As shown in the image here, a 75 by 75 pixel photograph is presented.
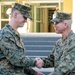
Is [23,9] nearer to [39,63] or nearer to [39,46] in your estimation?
[39,63]

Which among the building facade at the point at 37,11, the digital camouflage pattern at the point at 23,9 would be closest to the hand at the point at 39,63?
the digital camouflage pattern at the point at 23,9

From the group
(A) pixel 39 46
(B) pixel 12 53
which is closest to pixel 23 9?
(B) pixel 12 53

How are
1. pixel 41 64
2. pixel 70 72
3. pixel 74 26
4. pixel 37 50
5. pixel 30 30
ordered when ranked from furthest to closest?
pixel 30 30, pixel 74 26, pixel 37 50, pixel 41 64, pixel 70 72

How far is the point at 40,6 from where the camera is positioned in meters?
18.7

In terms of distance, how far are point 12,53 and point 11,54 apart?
15 millimetres

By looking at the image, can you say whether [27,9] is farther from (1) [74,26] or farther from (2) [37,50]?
(1) [74,26]

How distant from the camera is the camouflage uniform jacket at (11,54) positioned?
3.56 metres

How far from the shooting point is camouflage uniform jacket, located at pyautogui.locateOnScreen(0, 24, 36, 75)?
356cm

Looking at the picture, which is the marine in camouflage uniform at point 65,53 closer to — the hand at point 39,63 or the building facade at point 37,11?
the hand at point 39,63

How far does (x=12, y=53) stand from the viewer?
11.7ft

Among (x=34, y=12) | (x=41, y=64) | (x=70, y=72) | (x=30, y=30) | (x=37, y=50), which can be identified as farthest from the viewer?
(x=34, y=12)

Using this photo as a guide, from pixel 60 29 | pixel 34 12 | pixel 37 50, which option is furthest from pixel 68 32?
pixel 34 12

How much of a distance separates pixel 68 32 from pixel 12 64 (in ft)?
2.32

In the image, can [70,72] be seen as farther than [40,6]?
No
